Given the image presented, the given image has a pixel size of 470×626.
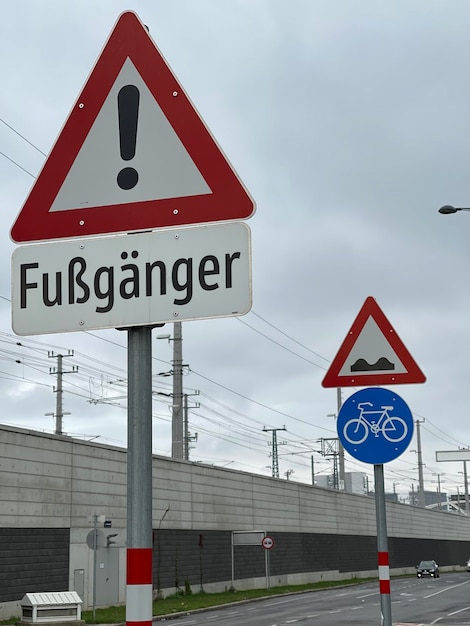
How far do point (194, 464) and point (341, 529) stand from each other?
27.1 metres

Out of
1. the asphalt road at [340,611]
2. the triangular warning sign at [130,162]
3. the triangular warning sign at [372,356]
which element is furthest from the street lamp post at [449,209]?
the triangular warning sign at [130,162]

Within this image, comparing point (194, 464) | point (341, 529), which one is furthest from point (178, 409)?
point (341, 529)

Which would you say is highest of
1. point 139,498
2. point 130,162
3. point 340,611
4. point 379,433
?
point 130,162

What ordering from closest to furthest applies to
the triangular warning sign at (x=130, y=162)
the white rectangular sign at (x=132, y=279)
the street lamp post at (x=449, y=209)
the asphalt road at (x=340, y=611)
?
the white rectangular sign at (x=132, y=279)
the triangular warning sign at (x=130, y=162)
the street lamp post at (x=449, y=209)
the asphalt road at (x=340, y=611)

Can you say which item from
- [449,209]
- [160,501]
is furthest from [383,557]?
[160,501]

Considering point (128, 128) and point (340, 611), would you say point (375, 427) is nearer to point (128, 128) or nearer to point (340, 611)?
point (128, 128)

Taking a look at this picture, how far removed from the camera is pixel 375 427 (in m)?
7.45

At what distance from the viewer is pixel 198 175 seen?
354 cm

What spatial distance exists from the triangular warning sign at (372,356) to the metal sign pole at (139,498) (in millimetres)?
4895

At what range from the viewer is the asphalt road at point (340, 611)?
28.6 meters

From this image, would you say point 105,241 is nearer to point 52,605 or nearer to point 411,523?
point 52,605

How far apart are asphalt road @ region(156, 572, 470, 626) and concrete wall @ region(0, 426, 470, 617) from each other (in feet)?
15.9

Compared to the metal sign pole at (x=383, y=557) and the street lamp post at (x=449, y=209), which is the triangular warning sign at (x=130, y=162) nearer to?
the metal sign pole at (x=383, y=557)

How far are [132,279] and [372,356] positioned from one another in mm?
Result: 4831
